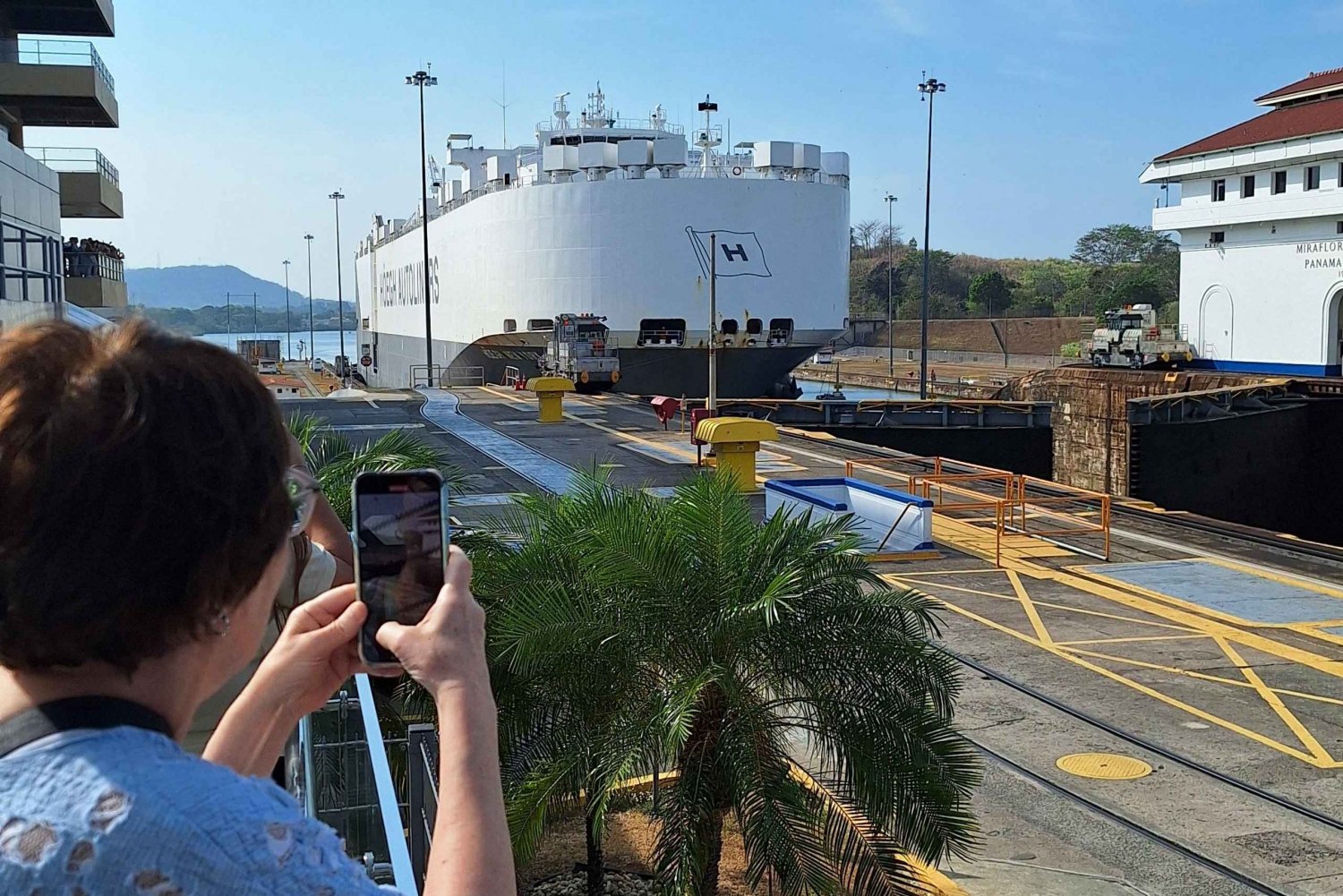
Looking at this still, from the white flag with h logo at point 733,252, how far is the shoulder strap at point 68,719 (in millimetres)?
49948

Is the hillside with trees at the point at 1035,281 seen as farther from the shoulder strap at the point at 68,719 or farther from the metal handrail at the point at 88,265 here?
the shoulder strap at the point at 68,719

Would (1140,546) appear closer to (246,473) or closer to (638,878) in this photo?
(638,878)

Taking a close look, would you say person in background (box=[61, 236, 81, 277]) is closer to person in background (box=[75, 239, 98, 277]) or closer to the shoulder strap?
person in background (box=[75, 239, 98, 277])

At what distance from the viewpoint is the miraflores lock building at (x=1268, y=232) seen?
148ft

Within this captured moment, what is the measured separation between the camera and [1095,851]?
290 inches

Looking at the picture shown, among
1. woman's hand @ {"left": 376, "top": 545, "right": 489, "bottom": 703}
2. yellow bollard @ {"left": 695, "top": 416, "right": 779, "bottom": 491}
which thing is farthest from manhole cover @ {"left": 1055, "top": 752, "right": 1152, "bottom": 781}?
yellow bollard @ {"left": 695, "top": 416, "right": 779, "bottom": 491}

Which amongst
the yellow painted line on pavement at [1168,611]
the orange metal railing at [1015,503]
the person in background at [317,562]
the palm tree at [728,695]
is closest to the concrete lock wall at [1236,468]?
the orange metal railing at [1015,503]

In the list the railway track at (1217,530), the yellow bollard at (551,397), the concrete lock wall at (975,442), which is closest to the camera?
the railway track at (1217,530)

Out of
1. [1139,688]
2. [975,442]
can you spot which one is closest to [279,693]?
[1139,688]

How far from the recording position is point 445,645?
1.67 metres

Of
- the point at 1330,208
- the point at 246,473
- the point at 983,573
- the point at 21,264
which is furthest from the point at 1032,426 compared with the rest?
the point at 246,473

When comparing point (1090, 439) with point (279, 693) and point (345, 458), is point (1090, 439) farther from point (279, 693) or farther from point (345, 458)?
point (279, 693)

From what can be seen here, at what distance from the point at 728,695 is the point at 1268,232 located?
158ft

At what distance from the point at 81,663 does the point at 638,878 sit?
5.96m
